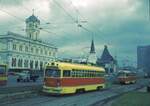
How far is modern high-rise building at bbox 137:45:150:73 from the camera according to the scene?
14081cm

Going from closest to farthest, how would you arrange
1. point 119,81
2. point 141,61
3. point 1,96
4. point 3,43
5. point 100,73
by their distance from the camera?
point 1,96, point 100,73, point 119,81, point 3,43, point 141,61

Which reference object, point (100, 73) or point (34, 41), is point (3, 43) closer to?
point (34, 41)

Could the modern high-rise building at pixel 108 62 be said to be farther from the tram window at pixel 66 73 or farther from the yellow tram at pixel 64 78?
the tram window at pixel 66 73

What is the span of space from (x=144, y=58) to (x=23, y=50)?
175 feet

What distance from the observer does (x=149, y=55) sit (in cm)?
→ 13925

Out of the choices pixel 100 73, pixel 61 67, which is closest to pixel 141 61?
pixel 100 73

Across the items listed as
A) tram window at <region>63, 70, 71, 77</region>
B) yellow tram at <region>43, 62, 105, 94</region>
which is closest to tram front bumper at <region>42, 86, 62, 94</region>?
yellow tram at <region>43, 62, 105, 94</region>

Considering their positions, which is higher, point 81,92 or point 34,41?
point 34,41

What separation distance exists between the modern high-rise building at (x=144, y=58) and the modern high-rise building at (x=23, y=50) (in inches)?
1614

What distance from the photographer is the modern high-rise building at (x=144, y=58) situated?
462ft

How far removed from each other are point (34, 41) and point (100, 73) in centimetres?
9936

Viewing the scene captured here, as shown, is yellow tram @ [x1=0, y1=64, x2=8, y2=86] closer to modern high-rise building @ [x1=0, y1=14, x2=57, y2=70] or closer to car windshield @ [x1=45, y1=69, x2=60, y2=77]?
car windshield @ [x1=45, y1=69, x2=60, y2=77]

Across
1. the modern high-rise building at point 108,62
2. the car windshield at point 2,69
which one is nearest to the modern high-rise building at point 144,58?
the modern high-rise building at point 108,62

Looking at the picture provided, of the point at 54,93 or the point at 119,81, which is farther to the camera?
the point at 119,81
